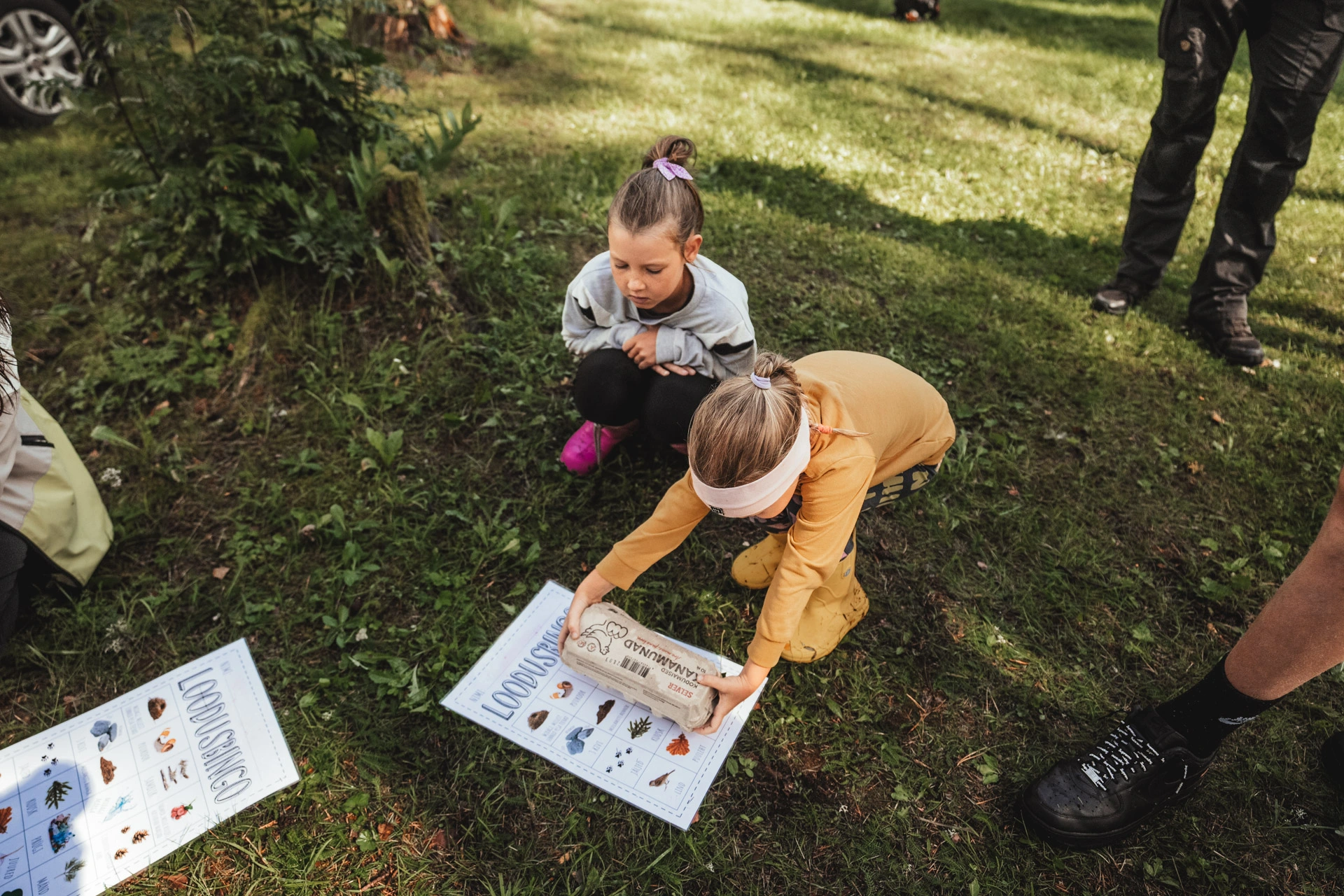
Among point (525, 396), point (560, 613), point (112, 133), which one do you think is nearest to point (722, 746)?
point (560, 613)

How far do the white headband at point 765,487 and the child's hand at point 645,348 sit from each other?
2.56 feet

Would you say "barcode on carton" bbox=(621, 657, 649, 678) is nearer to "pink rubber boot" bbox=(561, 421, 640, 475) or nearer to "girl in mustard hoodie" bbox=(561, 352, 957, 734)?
"girl in mustard hoodie" bbox=(561, 352, 957, 734)

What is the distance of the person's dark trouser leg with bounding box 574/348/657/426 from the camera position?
7.95 ft

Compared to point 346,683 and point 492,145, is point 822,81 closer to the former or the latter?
point 492,145

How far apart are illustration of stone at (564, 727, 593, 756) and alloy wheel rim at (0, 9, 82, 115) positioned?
5.01 m

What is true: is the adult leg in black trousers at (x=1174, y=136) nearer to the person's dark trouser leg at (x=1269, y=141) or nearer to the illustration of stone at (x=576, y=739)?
A: the person's dark trouser leg at (x=1269, y=141)

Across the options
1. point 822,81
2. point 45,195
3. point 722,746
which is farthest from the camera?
point 822,81

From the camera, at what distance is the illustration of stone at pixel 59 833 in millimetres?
1782

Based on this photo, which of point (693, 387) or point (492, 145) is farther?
point (492, 145)

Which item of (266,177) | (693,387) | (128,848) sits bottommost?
(128,848)

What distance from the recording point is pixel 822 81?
650 centimetres

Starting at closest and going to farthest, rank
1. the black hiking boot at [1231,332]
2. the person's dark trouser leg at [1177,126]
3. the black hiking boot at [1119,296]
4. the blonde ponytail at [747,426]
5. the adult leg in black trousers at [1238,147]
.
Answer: the blonde ponytail at [747,426] → the adult leg in black trousers at [1238,147] → the person's dark trouser leg at [1177,126] → the black hiking boot at [1231,332] → the black hiking boot at [1119,296]

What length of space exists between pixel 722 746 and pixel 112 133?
136 inches

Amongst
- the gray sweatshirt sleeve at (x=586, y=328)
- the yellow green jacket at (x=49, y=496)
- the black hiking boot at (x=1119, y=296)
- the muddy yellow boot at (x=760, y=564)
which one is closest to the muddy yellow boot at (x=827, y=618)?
the muddy yellow boot at (x=760, y=564)
